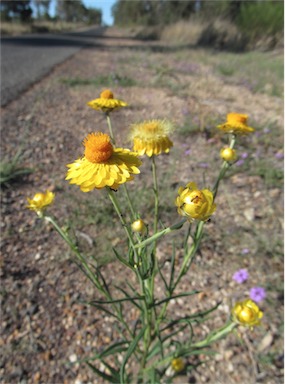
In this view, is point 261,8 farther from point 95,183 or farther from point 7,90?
point 95,183

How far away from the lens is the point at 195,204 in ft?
2.36

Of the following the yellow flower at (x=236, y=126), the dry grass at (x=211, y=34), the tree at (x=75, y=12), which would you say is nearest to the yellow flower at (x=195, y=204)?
the yellow flower at (x=236, y=126)

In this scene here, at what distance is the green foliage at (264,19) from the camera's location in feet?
32.9

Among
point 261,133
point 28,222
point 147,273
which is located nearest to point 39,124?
point 28,222

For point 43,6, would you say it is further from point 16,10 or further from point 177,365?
point 177,365

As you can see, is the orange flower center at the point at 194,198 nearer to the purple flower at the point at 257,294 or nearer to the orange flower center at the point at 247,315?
the orange flower center at the point at 247,315

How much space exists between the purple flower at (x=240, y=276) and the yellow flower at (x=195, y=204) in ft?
3.95

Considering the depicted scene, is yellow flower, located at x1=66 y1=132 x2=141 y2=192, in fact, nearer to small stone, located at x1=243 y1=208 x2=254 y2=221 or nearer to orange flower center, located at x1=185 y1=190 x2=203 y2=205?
orange flower center, located at x1=185 y1=190 x2=203 y2=205

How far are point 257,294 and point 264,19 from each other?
1141 cm

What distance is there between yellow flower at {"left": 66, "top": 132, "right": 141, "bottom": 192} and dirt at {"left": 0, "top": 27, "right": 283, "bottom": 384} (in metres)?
0.58

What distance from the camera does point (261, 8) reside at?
10727 millimetres

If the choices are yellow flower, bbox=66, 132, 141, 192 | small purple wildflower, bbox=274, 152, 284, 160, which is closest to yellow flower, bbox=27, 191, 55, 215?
yellow flower, bbox=66, 132, 141, 192

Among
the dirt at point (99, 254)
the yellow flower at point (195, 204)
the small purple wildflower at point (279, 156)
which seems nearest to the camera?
the yellow flower at point (195, 204)

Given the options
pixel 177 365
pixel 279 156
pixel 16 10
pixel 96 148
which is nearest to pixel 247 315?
pixel 177 365
